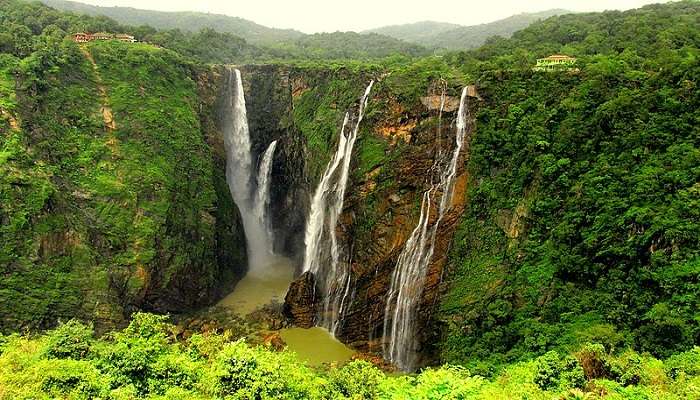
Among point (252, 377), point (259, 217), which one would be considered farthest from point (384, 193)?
point (259, 217)

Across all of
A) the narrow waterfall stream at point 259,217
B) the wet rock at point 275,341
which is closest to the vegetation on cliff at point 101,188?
the narrow waterfall stream at point 259,217

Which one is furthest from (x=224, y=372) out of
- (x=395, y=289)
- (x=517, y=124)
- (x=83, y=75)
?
(x=83, y=75)

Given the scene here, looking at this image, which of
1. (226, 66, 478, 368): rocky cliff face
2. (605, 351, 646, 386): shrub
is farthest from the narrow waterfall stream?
(605, 351, 646, 386): shrub

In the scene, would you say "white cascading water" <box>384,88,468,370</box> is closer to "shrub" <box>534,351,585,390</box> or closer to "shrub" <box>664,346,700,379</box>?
"shrub" <box>534,351,585,390</box>

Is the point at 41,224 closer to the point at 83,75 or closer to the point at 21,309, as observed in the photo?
the point at 21,309

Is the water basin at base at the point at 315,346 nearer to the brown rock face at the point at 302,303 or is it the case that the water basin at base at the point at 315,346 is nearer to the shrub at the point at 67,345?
the brown rock face at the point at 302,303

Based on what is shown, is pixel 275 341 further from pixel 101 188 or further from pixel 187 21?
pixel 187 21
